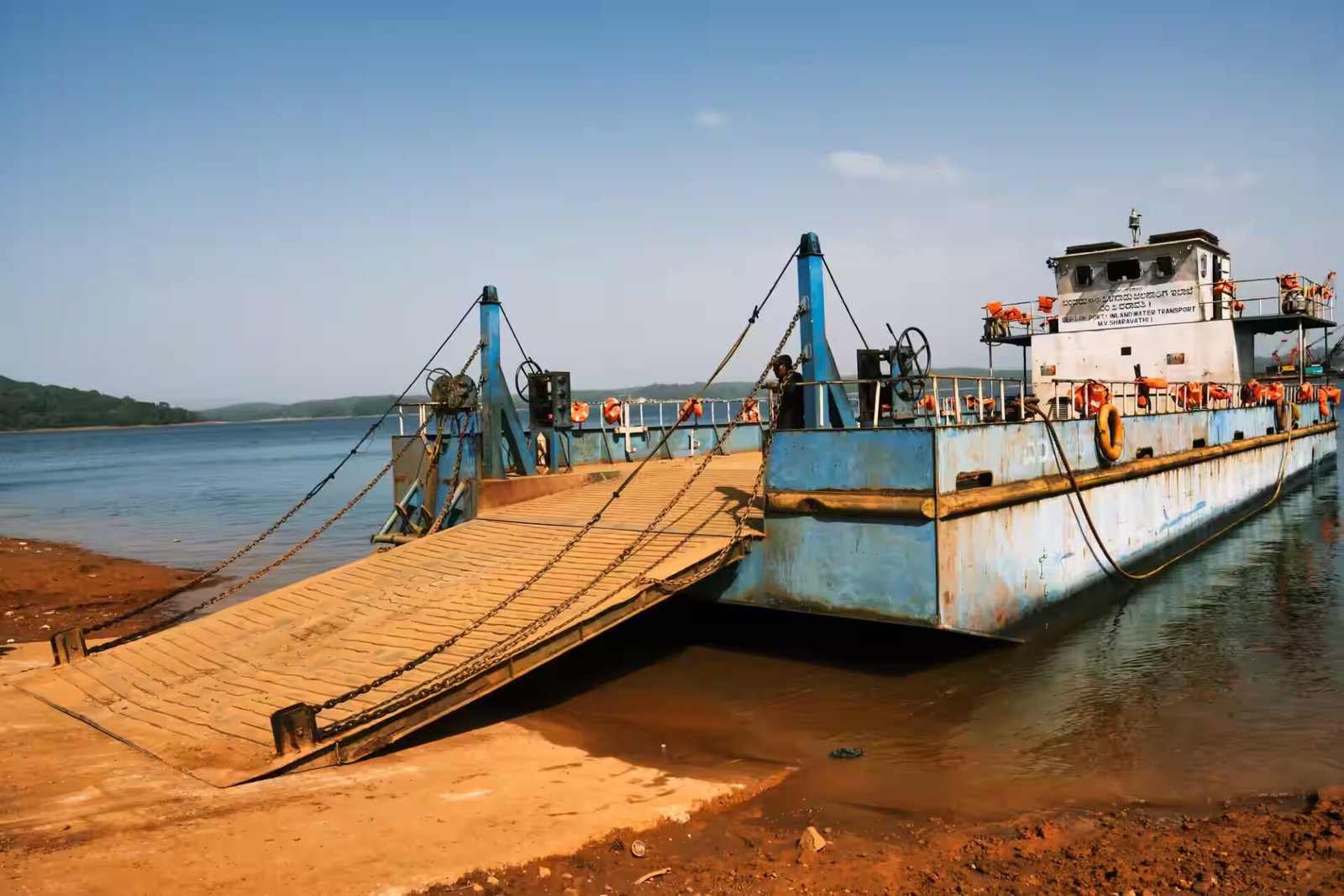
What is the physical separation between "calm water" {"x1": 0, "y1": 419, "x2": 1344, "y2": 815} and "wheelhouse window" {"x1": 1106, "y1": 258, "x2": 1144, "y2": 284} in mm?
8118

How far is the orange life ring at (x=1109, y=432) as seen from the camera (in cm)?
1155

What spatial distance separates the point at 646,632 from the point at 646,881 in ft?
19.8

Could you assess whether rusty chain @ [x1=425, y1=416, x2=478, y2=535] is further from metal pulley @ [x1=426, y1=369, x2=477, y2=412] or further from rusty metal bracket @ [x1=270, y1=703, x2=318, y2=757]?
rusty metal bracket @ [x1=270, y1=703, x2=318, y2=757]

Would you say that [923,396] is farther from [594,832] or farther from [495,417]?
[495,417]

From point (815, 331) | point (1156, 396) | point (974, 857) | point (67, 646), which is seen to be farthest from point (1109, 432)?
point (67, 646)

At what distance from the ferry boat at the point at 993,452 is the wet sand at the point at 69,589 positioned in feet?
14.7

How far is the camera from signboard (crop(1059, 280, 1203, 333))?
19672mm

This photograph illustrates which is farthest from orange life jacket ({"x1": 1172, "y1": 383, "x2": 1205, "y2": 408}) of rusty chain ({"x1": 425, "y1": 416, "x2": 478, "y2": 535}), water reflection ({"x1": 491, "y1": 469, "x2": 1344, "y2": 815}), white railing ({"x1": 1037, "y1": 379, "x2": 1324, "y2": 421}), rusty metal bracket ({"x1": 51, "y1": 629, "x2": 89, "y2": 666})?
rusty metal bracket ({"x1": 51, "y1": 629, "x2": 89, "y2": 666})

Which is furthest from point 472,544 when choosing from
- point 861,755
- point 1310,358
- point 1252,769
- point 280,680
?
point 1310,358

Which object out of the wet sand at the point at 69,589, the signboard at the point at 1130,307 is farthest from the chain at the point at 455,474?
the signboard at the point at 1130,307

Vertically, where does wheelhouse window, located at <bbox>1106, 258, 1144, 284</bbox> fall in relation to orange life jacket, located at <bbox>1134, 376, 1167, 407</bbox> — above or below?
above

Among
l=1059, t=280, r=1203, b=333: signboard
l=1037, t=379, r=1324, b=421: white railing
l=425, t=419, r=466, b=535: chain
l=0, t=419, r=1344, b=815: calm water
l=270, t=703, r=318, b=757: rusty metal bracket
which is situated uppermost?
l=1059, t=280, r=1203, b=333: signboard

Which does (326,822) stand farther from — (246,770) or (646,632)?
(646,632)

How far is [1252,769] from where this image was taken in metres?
6.43
